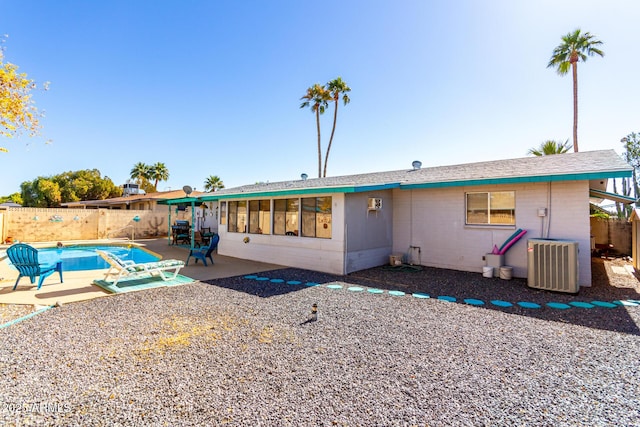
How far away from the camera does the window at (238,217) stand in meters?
11.7

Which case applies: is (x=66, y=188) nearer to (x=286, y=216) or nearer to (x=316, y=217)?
(x=286, y=216)

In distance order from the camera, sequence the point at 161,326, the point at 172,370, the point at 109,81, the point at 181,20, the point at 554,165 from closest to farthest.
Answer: the point at 172,370 → the point at 161,326 → the point at 554,165 → the point at 181,20 → the point at 109,81

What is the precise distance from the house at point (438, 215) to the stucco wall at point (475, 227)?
0.08 ft

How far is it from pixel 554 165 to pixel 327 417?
351 inches

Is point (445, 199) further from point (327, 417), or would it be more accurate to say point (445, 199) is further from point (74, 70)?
point (74, 70)

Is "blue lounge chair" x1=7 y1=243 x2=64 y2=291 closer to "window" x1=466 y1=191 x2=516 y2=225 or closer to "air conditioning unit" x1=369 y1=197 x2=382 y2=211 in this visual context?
"air conditioning unit" x1=369 y1=197 x2=382 y2=211

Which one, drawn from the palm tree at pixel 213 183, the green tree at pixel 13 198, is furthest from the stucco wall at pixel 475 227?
the green tree at pixel 13 198

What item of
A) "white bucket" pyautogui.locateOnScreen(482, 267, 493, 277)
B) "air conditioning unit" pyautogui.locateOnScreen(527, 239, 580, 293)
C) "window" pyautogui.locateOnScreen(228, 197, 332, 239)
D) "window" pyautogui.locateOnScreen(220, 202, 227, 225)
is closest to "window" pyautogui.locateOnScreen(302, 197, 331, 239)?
"window" pyautogui.locateOnScreen(228, 197, 332, 239)

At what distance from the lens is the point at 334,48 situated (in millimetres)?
12711

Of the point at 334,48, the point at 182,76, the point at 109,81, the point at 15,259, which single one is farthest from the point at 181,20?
the point at 15,259

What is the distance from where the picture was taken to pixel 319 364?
3266 mm

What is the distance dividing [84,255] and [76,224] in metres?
5.96

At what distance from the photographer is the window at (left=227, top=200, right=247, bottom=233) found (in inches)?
462

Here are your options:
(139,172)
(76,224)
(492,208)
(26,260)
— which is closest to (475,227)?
(492,208)
